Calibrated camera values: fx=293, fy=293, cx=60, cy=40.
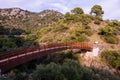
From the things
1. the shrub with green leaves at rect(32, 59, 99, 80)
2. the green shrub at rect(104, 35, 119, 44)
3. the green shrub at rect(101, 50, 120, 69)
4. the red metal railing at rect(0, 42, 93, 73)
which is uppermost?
the red metal railing at rect(0, 42, 93, 73)

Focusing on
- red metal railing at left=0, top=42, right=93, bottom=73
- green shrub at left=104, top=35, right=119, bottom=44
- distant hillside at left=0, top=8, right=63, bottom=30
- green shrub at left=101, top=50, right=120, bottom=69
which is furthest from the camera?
distant hillside at left=0, top=8, right=63, bottom=30

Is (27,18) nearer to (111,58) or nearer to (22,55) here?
(111,58)

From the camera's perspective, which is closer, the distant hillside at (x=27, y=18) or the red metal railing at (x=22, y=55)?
the red metal railing at (x=22, y=55)

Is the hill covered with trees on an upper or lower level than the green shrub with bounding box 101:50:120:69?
upper

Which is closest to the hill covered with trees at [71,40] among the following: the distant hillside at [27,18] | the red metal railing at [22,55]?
the distant hillside at [27,18]

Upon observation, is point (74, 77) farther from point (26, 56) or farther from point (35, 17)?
point (35, 17)

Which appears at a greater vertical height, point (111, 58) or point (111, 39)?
point (111, 39)

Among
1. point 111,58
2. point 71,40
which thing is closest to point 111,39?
point 71,40

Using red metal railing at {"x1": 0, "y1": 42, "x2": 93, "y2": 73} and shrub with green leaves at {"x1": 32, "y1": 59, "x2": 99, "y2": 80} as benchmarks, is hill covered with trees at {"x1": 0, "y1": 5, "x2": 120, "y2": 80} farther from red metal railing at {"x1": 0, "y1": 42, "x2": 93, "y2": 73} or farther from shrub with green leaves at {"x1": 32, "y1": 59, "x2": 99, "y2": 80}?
red metal railing at {"x1": 0, "y1": 42, "x2": 93, "y2": 73}

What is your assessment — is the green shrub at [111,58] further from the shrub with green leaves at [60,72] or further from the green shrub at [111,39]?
the shrub with green leaves at [60,72]

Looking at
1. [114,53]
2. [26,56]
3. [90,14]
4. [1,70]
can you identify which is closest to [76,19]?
[90,14]

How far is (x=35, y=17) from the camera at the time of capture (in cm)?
11456

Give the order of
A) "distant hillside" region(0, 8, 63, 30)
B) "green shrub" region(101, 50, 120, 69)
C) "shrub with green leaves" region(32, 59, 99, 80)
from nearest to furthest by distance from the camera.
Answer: "shrub with green leaves" region(32, 59, 99, 80), "green shrub" region(101, 50, 120, 69), "distant hillside" region(0, 8, 63, 30)

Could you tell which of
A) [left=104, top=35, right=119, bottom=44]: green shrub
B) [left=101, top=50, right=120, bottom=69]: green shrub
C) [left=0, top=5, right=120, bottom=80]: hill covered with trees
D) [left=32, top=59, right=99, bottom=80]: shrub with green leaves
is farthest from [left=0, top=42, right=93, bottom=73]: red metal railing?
[left=104, top=35, right=119, bottom=44]: green shrub
